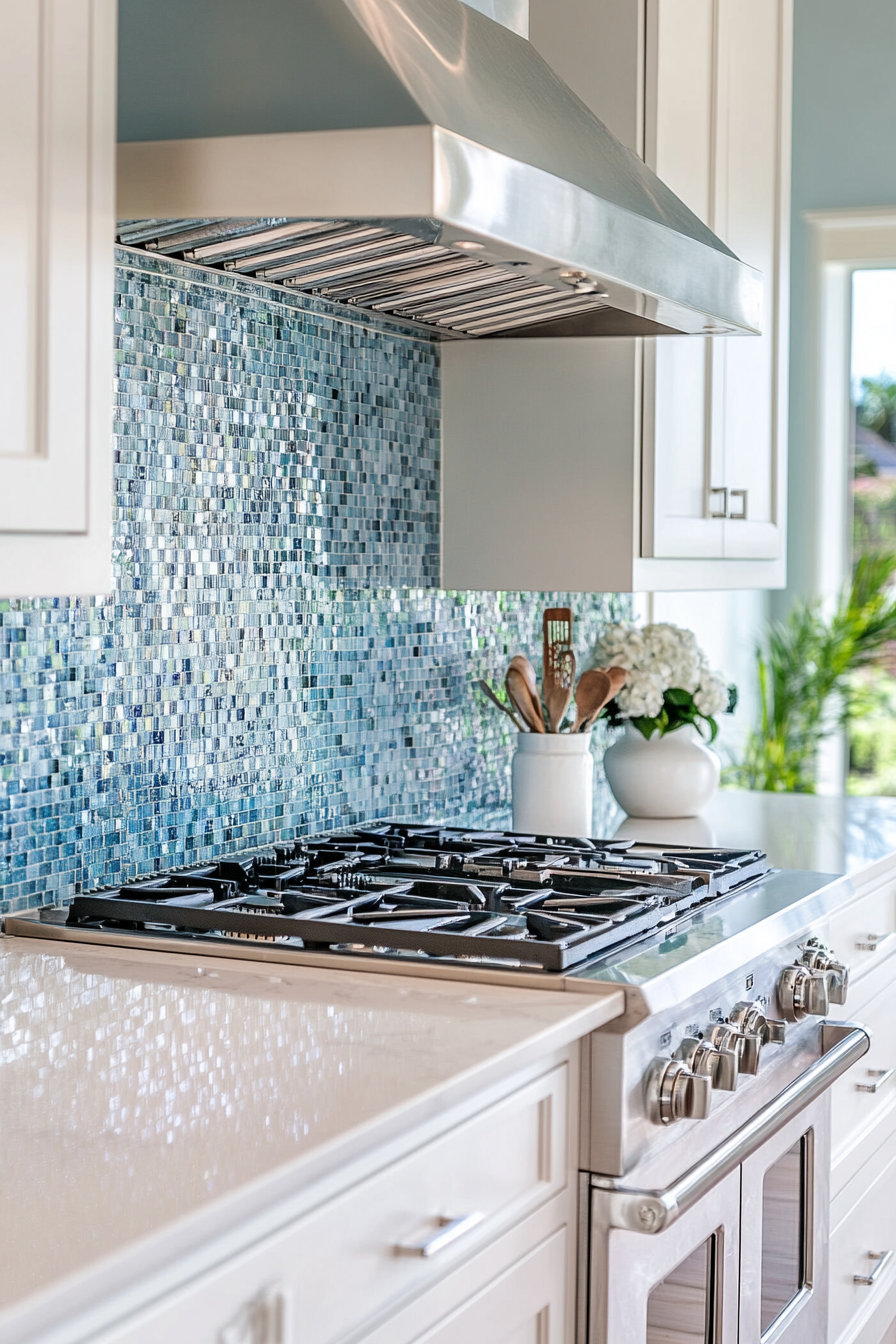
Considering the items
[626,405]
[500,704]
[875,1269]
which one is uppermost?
[626,405]

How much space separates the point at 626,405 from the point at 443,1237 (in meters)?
1.61

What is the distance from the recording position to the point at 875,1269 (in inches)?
103

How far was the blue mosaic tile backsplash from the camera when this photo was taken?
1.83 meters

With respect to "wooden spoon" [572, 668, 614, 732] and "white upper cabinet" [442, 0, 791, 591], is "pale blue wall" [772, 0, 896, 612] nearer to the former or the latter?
"white upper cabinet" [442, 0, 791, 591]

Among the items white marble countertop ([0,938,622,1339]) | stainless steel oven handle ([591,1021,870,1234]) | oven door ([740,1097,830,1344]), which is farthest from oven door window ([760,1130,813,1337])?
white marble countertop ([0,938,622,1339])

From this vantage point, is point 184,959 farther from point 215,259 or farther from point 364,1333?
point 215,259

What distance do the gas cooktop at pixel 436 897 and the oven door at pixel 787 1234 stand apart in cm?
33

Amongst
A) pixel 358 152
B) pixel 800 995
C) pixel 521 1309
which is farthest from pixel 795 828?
pixel 358 152

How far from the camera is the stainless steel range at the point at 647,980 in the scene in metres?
1.54

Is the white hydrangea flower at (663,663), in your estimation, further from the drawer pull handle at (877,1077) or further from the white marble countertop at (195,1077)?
the white marble countertop at (195,1077)

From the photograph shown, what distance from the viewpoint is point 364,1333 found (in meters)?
1.15

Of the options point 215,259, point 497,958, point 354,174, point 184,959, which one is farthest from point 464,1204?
point 215,259

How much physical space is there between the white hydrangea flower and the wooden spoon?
164 millimetres

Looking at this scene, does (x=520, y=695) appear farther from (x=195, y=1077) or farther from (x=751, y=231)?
(x=195, y=1077)
